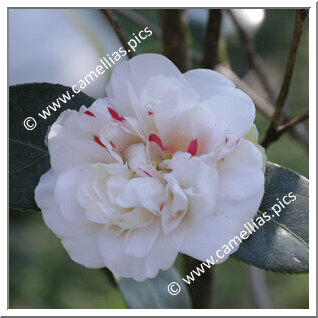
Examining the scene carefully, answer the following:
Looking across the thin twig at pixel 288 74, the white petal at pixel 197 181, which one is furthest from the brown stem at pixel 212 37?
the white petal at pixel 197 181

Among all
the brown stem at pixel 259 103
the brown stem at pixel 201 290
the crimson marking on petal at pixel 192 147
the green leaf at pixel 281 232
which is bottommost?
the brown stem at pixel 201 290

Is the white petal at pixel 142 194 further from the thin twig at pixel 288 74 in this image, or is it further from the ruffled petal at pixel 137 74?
the thin twig at pixel 288 74

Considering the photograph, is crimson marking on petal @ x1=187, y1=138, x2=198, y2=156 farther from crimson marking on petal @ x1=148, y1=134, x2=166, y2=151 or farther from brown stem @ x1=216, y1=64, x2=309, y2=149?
brown stem @ x1=216, y1=64, x2=309, y2=149

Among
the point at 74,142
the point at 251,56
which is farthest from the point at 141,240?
the point at 251,56

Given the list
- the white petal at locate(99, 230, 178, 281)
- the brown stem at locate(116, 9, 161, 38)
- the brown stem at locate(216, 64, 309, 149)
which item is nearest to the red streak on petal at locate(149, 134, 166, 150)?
the white petal at locate(99, 230, 178, 281)

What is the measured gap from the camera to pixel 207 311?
81 centimetres

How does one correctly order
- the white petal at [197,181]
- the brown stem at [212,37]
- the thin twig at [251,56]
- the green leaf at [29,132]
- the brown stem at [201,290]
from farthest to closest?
the thin twig at [251,56], the brown stem at [201,290], the brown stem at [212,37], the green leaf at [29,132], the white petal at [197,181]

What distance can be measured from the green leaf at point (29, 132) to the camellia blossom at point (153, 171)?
8 cm

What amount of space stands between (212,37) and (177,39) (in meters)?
0.07

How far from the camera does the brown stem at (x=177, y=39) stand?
966mm

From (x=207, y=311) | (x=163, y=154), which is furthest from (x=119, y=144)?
(x=207, y=311)

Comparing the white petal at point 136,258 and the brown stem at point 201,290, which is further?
the brown stem at point 201,290
